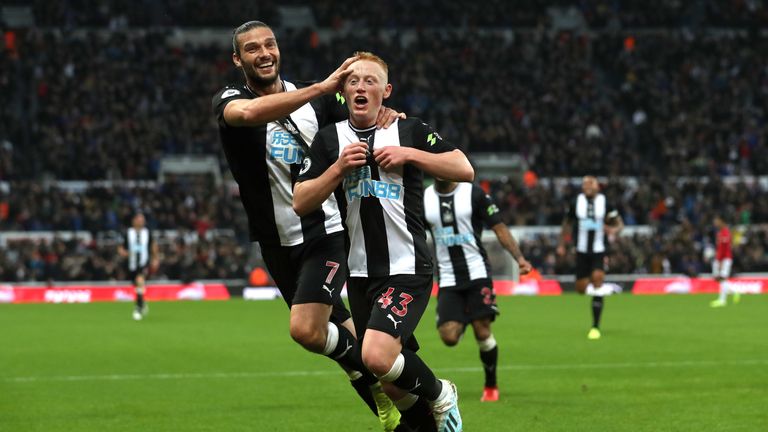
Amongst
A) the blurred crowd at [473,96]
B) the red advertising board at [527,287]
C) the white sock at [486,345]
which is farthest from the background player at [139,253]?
the white sock at [486,345]

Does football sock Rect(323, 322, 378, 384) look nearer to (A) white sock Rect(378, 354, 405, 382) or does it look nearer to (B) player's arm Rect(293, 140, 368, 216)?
(A) white sock Rect(378, 354, 405, 382)

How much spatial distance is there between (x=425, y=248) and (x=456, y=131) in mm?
33961

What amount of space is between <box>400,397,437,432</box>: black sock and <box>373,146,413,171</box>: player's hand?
1478 mm

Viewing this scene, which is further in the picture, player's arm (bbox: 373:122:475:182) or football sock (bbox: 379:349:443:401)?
football sock (bbox: 379:349:443:401)

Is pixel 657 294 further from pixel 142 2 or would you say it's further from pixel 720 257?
pixel 142 2

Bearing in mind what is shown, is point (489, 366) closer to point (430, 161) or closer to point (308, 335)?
point (308, 335)

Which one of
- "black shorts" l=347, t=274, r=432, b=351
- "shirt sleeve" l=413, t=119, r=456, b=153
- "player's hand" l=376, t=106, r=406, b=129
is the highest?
"player's hand" l=376, t=106, r=406, b=129

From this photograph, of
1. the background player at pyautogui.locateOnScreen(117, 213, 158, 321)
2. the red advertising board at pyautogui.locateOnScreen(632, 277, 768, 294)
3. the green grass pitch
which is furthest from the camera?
the red advertising board at pyautogui.locateOnScreen(632, 277, 768, 294)

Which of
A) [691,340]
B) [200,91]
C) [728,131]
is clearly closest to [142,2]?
[200,91]

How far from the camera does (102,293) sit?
3142 cm

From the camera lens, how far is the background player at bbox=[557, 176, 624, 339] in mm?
18703

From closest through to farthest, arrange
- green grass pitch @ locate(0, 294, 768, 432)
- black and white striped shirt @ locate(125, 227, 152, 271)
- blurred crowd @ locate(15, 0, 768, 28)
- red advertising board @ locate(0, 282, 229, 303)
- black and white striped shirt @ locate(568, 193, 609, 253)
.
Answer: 1. green grass pitch @ locate(0, 294, 768, 432)
2. black and white striped shirt @ locate(568, 193, 609, 253)
3. black and white striped shirt @ locate(125, 227, 152, 271)
4. red advertising board @ locate(0, 282, 229, 303)
5. blurred crowd @ locate(15, 0, 768, 28)

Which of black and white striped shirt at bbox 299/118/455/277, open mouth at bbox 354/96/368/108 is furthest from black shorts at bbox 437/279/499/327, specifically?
open mouth at bbox 354/96/368/108

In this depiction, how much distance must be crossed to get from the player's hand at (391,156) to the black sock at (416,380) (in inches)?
46.3
